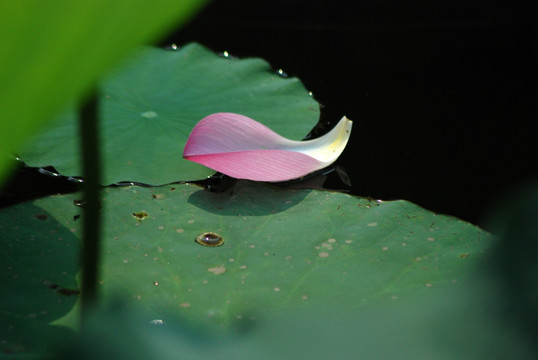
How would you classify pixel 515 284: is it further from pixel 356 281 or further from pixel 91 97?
pixel 356 281

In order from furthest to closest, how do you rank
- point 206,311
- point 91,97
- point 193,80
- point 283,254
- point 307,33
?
point 307,33 < point 193,80 < point 283,254 < point 206,311 < point 91,97

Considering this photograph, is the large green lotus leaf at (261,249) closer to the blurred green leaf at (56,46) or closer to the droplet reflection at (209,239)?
the droplet reflection at (209,239)

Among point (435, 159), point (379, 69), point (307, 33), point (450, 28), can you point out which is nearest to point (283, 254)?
point (435, 159)

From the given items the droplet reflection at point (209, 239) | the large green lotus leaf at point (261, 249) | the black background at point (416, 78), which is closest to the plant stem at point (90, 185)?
the large green lotus leaf at point (261, 249)

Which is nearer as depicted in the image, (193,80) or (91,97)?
(91,97)

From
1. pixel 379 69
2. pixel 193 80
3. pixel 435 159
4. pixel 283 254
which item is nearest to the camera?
pixel 283 254

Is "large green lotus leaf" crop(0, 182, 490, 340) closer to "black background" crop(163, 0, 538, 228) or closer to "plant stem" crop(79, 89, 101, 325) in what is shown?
"black background" crop(163, 0, 538, 228)
